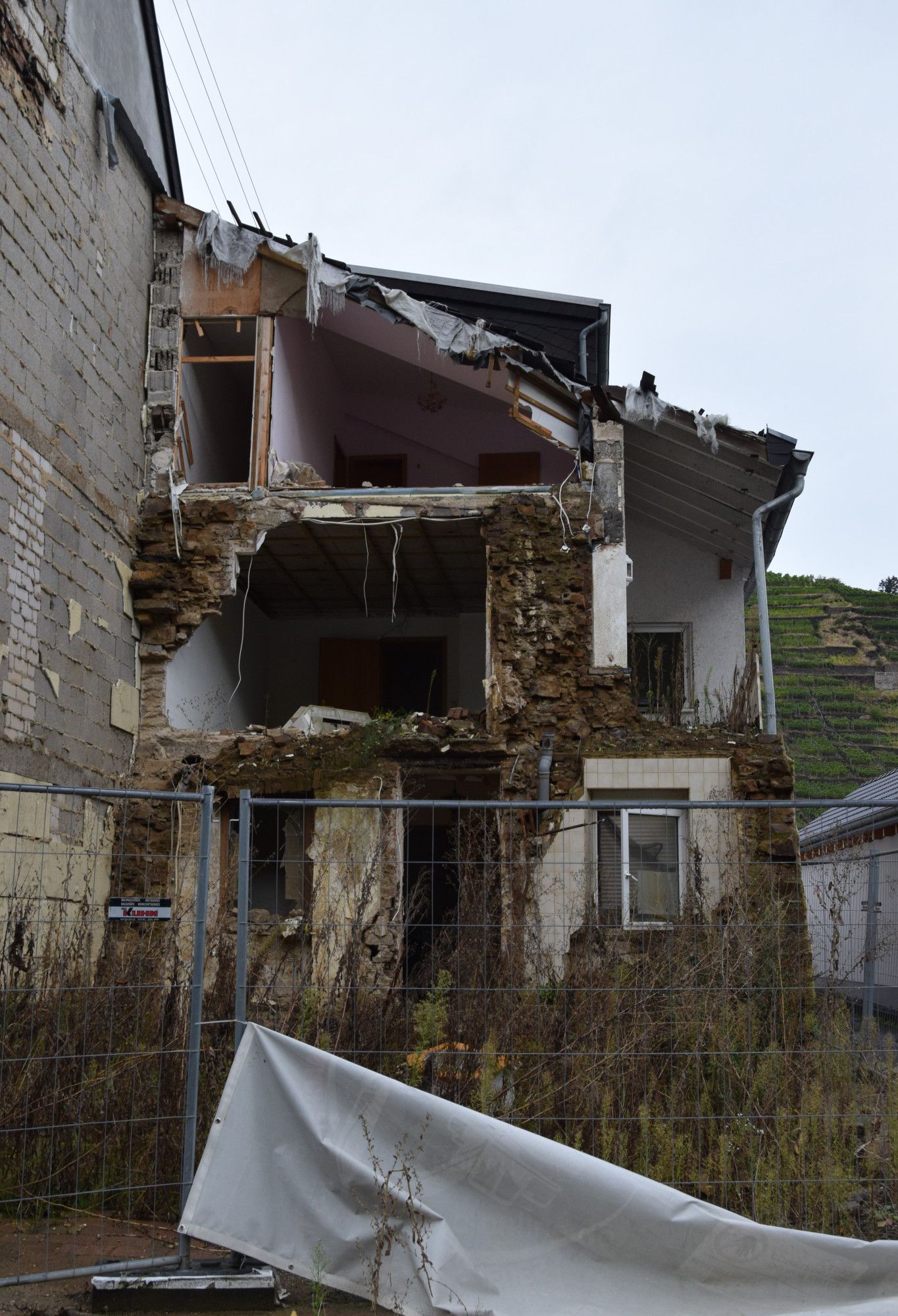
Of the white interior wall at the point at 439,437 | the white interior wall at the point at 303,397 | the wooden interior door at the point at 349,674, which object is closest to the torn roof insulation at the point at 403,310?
the white interior wall at the point at 303,397

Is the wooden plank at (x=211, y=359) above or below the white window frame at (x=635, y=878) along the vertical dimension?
above

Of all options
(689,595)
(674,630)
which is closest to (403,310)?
(689,595)

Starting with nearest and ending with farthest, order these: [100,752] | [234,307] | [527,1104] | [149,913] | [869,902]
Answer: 1. [149,913]
2. [527,1104]
3. [869,902]
4. [100,752]
5. [234,307]

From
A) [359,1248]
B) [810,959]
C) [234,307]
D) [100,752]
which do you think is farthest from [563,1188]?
[234,307]

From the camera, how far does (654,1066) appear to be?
566 cm

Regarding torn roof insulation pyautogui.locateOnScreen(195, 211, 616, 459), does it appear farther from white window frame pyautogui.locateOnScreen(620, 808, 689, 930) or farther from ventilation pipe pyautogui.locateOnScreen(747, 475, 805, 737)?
white window frame pyautogui.locateOnScreen(620, 808, 689, 930)

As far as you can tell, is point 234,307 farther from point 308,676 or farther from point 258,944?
point 258,944

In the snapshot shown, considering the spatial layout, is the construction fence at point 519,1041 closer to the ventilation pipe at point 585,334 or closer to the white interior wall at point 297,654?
the white interior wall at point 297,654

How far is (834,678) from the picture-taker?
4341cm

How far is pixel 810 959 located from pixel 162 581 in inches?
365

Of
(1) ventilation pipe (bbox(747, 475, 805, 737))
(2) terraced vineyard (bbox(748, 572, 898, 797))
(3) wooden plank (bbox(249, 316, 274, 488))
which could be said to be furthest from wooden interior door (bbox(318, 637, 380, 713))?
(2) terraced vineyard (bbox(748, 572, 898, 797))

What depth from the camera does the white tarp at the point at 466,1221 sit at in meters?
4.58

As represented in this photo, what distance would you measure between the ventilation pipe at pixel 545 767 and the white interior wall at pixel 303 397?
4827 mm

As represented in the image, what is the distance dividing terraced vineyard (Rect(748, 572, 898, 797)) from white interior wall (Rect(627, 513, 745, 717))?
19.2m
